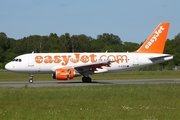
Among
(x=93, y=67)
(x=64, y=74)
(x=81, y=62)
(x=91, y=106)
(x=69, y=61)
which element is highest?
(x=69, y=61)

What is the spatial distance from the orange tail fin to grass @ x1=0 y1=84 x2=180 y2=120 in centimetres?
1792

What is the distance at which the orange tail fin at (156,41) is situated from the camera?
42188 millimetres

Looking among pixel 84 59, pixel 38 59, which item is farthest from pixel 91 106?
pixel 38 59

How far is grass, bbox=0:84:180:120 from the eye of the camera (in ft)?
48.1

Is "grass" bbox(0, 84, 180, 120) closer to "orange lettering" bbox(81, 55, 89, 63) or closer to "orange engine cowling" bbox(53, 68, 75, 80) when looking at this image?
"orange engine cowling" bbox(53, 68, 75, 80)

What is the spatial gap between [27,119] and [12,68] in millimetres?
26291

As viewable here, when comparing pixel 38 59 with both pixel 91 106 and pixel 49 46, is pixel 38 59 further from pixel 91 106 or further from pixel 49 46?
pixel 49 46

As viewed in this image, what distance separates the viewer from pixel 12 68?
39.7 m

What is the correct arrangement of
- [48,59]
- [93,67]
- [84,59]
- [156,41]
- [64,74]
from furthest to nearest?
[156,41]
[84,59]
[48,59]
[93,67]
[64,74]

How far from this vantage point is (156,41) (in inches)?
1666

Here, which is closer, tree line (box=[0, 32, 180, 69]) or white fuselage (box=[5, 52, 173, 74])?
white fuselage (box=[5, 52, 173, 74])

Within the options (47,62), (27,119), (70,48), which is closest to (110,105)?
(27,119)

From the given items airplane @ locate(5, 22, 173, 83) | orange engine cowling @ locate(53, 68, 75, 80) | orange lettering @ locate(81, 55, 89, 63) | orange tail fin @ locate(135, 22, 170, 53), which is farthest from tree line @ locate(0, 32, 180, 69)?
orange engine cowling @ locate(53, 68, 75, 80)

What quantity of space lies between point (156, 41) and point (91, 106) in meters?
25.8
